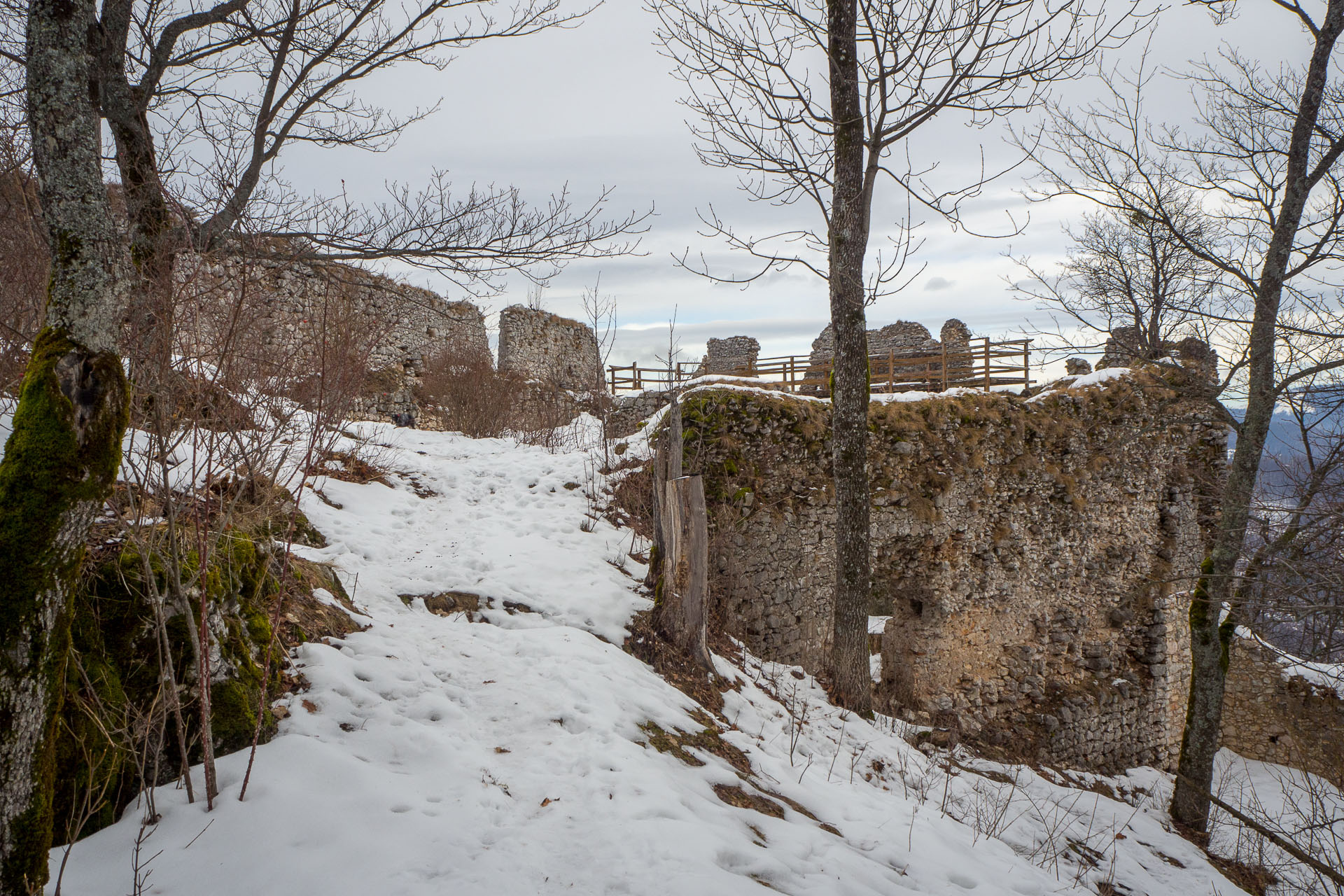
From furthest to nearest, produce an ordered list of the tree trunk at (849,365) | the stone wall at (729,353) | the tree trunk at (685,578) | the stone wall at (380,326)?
1. the stone wall at (729,353)
2. the tree trunk at (849,365)
3. the tree trunk at (685,578)
4. the stone wall at (380,326)

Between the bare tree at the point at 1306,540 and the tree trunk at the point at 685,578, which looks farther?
the tree trunk at the point at 685,578

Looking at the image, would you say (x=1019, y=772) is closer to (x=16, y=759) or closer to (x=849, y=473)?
(x=849, y=473)

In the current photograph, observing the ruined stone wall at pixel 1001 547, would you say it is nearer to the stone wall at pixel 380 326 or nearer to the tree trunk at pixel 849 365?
the tree trunk at pixel 849 365

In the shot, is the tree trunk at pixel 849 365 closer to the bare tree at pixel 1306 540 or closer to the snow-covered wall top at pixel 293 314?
the bare tree at pixel 1306 540

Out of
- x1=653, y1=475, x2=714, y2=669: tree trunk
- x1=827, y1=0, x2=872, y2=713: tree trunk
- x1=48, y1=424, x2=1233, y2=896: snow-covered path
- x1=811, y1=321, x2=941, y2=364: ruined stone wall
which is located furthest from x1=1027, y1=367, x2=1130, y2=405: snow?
x1=811, y1=321, x2=941, y2=364: ruined stone wall

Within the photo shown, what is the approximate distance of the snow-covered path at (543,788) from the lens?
2.69 meters

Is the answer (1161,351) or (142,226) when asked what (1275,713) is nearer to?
(1161,351)

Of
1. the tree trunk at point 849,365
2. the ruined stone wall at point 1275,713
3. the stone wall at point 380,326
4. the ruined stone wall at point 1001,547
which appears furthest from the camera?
the ruined stone wall at point 1275,713

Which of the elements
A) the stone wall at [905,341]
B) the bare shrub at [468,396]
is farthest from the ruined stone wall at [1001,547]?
the stone wall at [905,341]

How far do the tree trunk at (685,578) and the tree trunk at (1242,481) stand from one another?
4.58 m

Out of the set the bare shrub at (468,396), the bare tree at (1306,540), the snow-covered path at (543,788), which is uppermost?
the bare shrub at (468,396)

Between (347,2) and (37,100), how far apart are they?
3.86 m

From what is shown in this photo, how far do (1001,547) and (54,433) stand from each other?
10.3m

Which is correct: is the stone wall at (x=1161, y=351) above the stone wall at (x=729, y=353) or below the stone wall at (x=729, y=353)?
below
